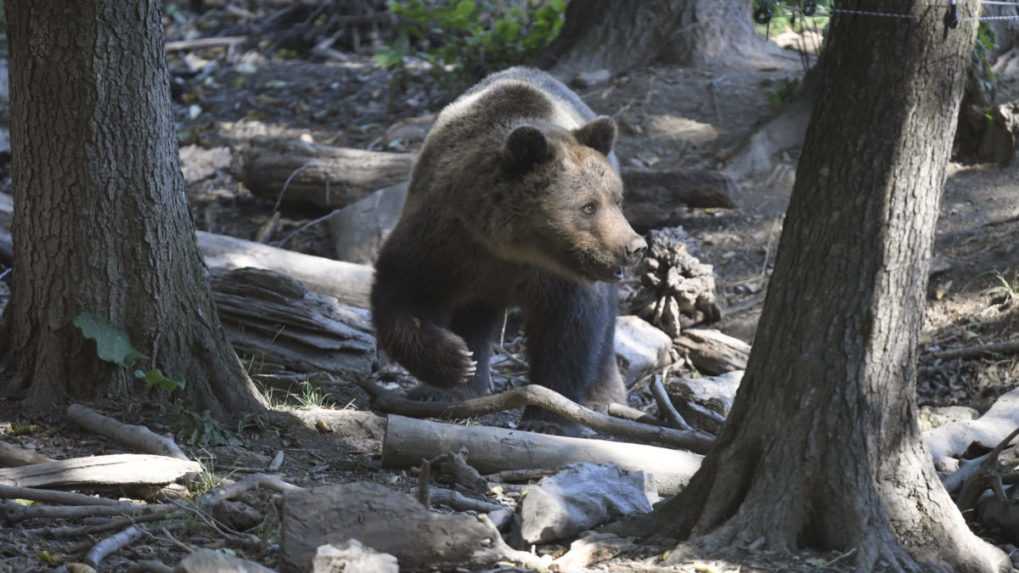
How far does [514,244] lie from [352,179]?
4.12 metres

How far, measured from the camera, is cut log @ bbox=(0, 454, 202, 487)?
14.3ft

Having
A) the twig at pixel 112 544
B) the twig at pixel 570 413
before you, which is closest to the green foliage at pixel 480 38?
the twig at pixel 570 413

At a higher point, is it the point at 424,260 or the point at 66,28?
the point at 66,28

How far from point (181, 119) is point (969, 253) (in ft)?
28.5

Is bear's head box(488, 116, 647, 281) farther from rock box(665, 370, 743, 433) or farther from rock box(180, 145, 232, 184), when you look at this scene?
rock box(180, 145, 232, 184)

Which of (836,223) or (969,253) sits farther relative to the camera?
(969,253)

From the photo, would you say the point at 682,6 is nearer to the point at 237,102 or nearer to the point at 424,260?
the point at 237,102

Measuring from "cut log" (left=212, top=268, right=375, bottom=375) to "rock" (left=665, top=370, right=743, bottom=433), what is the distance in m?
1.91

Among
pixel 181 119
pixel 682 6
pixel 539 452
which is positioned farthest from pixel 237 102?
pixel 539 452

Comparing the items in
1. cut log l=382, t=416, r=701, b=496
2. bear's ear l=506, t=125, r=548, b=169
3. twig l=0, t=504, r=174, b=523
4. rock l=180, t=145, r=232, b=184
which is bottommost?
twig l=0, t=504, r=174, b=523

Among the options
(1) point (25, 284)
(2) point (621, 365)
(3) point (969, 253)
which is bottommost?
(2) point (621, 365)

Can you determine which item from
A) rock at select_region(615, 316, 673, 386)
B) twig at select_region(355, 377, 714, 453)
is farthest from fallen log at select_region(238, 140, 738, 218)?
twig at select_region(355, 377, 714, 453)

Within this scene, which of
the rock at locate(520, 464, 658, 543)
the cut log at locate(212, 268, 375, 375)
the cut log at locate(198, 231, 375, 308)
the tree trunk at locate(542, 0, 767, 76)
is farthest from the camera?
the tree trunk at locate(542, 0, 767, 76)

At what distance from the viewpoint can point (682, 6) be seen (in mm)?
12219
